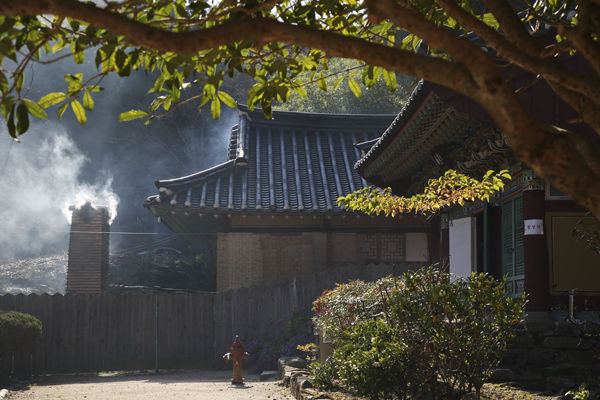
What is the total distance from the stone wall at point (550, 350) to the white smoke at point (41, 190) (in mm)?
29388

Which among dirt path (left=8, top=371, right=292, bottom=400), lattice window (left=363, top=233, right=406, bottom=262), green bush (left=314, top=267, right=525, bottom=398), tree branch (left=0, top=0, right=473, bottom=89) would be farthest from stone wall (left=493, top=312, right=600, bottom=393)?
lattice window (left=363, top=233, right=406, bottom=262)

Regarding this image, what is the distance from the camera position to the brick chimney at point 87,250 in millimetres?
19469

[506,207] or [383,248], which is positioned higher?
[506,207]

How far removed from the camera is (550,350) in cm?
790

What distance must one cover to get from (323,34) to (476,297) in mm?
3584

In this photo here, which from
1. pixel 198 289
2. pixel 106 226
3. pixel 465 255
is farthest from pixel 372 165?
pixel 198 289

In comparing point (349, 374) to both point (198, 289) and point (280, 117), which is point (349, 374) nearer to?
point (280, 117)

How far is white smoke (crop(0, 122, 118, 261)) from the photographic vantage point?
3481 centimetres

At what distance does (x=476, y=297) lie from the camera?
5.73 m

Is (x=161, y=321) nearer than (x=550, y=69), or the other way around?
(x=550, y=69)

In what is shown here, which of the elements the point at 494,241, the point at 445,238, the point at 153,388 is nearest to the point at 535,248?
the point at 494,241

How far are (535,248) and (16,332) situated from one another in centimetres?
918

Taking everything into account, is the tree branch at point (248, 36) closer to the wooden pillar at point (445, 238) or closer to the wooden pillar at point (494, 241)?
the wooden pillar at point (494, 241)

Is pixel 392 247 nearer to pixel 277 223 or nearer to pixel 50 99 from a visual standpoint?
pixel 277 223
